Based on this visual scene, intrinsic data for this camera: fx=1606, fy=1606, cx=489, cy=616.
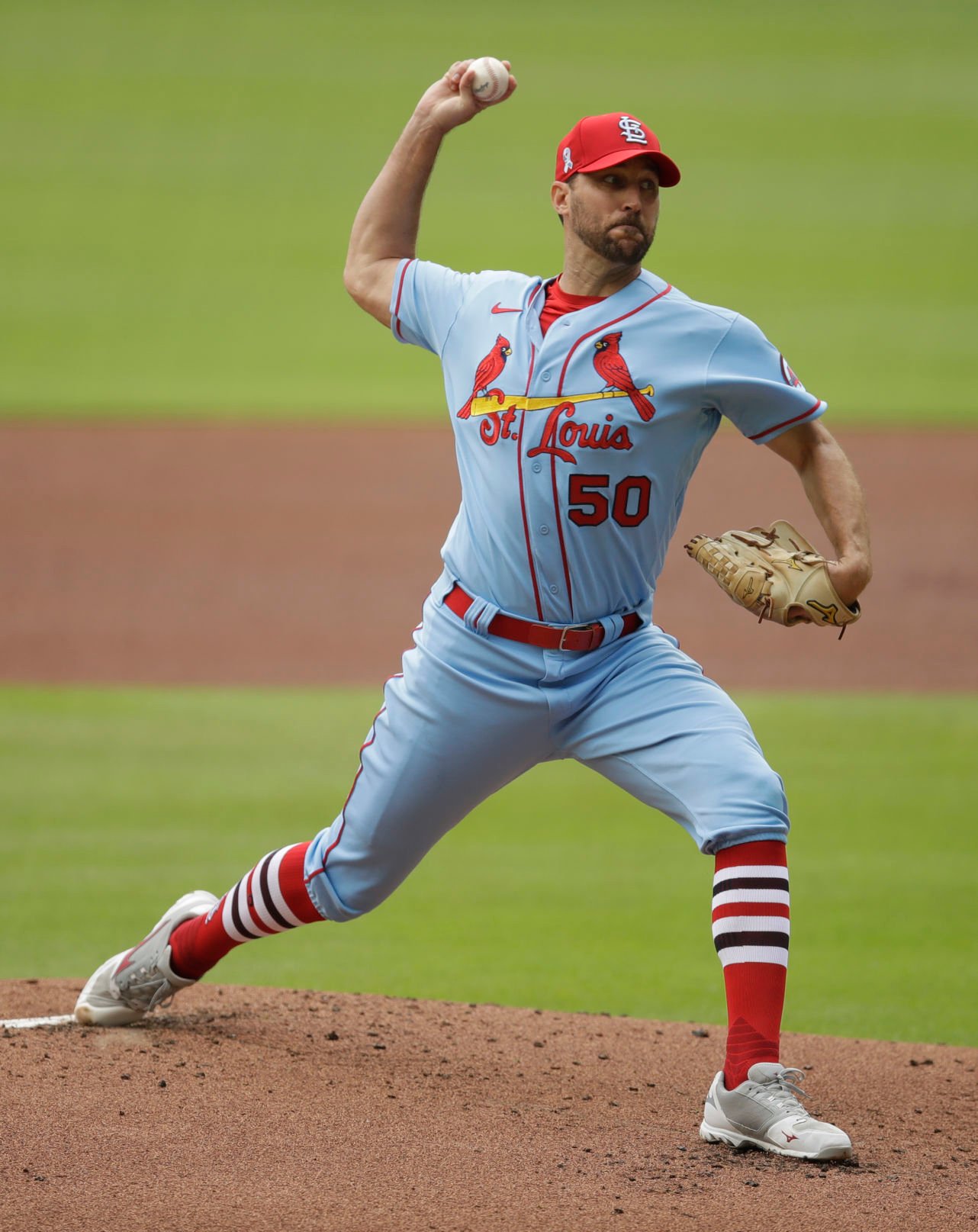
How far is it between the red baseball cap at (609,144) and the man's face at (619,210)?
0.07 ft

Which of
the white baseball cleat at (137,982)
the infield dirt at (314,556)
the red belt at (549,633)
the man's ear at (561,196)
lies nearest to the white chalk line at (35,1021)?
the white baseball cleat at (137,982)

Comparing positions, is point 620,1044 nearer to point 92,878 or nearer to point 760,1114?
point 760,1114

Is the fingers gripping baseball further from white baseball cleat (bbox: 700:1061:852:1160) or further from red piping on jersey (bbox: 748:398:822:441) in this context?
white baseball cleat (bbox: 700:1061:852:1160)

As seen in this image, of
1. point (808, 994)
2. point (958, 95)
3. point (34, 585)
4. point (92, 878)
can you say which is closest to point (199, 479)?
point (34, 585)

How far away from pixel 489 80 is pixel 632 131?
463 mm

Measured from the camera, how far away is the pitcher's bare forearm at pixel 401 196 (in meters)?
3.84

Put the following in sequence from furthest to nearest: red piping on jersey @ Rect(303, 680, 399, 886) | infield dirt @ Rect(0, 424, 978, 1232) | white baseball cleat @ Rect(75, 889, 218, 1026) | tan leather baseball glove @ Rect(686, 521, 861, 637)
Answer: white baseball cleat @ Rect(75, 889, 218, 1026)
red piping on jersey @ Rect(303, 680, 399, 886)
tan leather baseball glove @ Rect(686, 521, 861, 637)
infield dirt @ Rect(0, 424, 978, 1232)

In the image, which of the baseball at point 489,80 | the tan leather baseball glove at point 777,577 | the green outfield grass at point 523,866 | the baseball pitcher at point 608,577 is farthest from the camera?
the green outfield grass at point 523,866

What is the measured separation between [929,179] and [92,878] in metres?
17.1

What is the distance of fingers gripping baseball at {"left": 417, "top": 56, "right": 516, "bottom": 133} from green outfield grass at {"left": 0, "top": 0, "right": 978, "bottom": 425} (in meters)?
9.86

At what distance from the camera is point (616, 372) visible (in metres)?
3.45

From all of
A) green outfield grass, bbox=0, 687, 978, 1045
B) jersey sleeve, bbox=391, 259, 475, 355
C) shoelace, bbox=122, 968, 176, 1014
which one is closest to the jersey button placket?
jersey sleeve, bbox=391, 259, 475, 355

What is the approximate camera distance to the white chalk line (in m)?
4.04

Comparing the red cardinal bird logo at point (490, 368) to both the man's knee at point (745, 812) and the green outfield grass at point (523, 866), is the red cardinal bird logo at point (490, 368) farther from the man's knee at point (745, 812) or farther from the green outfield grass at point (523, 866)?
the green outfield grass at point (523, 866)
